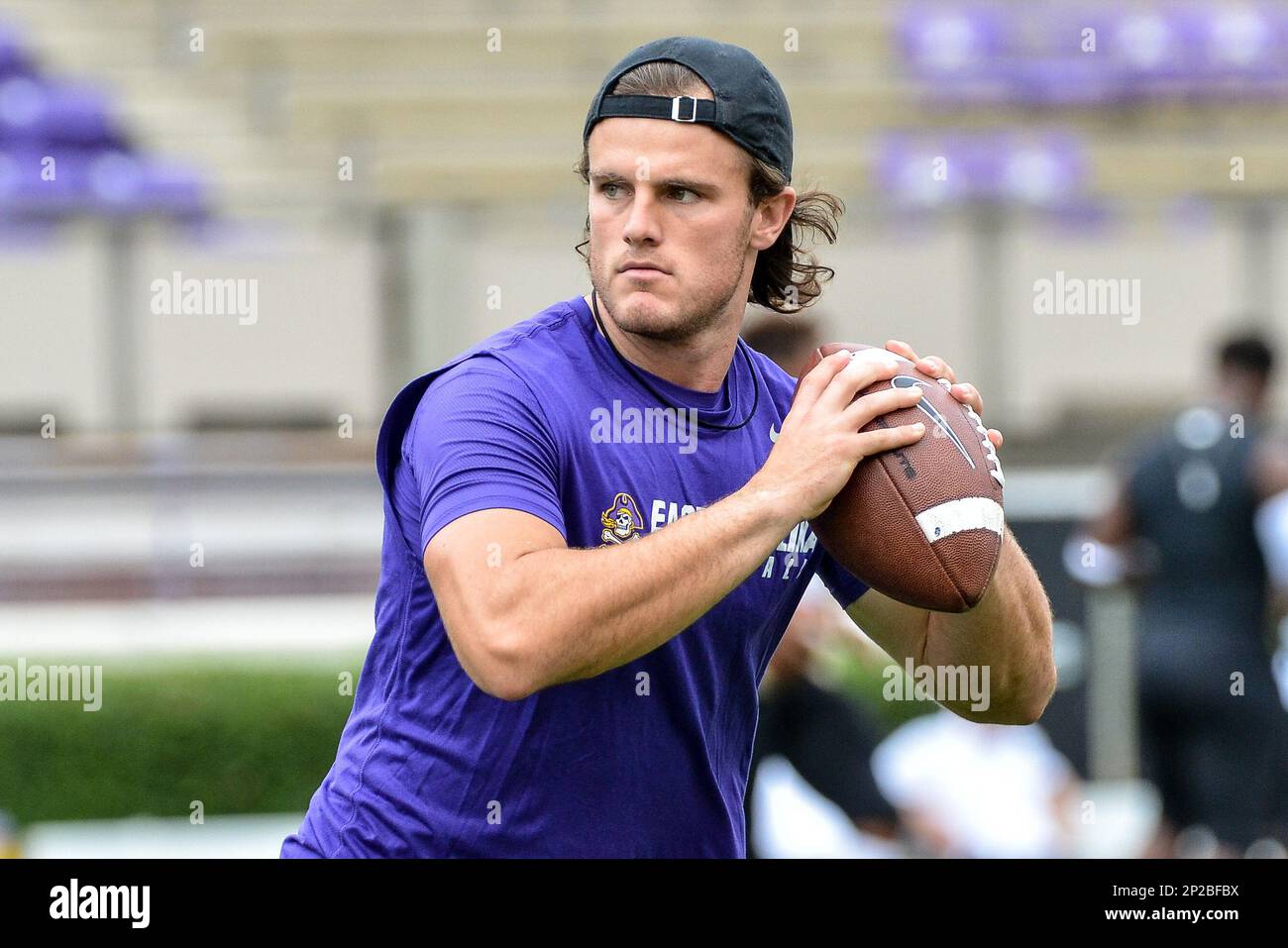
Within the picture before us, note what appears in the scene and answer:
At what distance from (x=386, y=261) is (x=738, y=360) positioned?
10304mm

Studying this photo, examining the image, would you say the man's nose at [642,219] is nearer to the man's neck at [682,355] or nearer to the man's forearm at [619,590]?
the man's neck at [682,355]

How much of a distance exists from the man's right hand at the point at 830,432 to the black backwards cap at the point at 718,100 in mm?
369

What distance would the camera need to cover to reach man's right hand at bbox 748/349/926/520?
7.75 ft

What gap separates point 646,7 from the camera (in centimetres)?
1463

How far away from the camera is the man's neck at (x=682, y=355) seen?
8.59 feet

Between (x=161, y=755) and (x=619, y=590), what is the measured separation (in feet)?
19.7

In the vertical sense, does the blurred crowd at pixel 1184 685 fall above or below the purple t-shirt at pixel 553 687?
below

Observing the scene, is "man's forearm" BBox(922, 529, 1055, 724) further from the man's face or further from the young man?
the man's face

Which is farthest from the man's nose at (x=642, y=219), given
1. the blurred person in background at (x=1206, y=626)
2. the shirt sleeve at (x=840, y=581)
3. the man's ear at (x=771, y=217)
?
the blurred person in background at (x=1206, y=626)

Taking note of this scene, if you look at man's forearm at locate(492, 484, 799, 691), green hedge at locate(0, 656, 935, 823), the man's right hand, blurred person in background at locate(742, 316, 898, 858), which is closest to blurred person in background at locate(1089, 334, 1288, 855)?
green hedge at locate(0, 656, 935, 823)

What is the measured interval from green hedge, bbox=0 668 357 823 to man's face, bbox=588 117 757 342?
5525 mm
